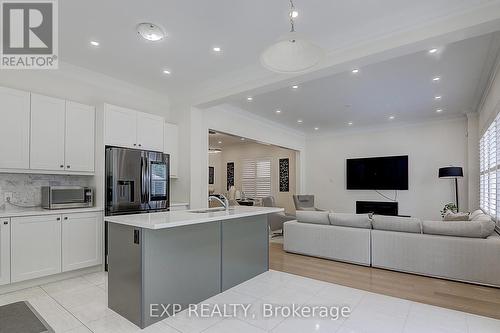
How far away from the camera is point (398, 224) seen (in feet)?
13.5

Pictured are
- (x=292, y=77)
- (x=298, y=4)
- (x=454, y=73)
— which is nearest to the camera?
(x=298, y=4)

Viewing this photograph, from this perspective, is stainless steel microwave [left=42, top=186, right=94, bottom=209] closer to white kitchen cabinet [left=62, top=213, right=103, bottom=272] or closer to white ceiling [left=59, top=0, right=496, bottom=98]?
white kitchen cabinet [left=62, top=213, right=103, bottom=272]

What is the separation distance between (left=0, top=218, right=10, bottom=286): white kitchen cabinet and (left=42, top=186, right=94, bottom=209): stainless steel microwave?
1.68 feet

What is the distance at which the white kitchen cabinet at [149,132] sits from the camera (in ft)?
14.7

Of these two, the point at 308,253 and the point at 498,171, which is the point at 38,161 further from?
the point at 498,171

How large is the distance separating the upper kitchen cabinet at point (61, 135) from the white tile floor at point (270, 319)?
1573mm

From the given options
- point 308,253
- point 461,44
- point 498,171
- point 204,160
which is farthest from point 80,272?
point 498,171

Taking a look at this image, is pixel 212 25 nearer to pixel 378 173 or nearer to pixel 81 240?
pixel 81 240

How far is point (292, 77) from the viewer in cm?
370

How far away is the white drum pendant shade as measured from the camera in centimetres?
218

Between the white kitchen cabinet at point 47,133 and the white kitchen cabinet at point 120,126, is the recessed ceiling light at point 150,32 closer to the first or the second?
the white kitchen cabinet at point 120,126

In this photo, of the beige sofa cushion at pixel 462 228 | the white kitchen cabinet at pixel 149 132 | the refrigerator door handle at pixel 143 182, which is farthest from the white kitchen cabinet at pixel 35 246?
the beige sofa cushion at pixel 462 228

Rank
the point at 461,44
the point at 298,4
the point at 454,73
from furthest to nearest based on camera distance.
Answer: the point at 454,73 < the point at 461,44 < the point at 298,4

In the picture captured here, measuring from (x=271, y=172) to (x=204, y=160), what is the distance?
5.07m
